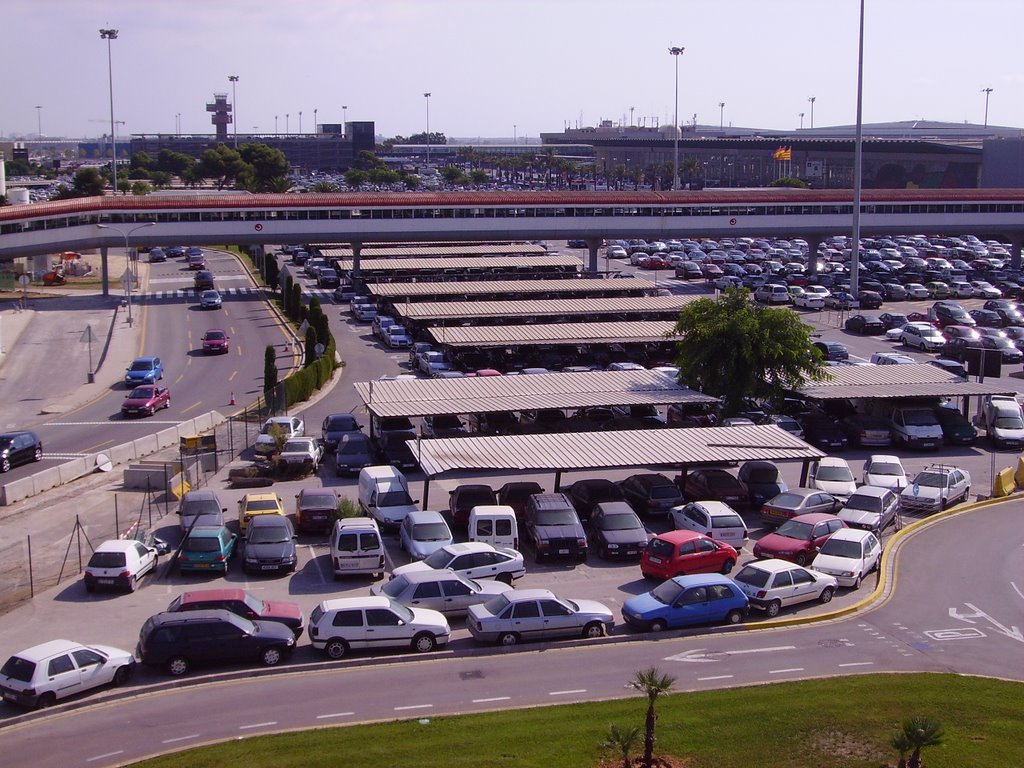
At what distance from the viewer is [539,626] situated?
19.9 m

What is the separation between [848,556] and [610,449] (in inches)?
285

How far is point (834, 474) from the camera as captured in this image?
1218 inches

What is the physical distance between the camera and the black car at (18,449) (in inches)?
1356

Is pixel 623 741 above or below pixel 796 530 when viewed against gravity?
above

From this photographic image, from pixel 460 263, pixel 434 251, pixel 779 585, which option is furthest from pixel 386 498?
pixel 434 251

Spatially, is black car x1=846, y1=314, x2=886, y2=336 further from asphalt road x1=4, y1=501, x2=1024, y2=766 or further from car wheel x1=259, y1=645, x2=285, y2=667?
car wheel x1=259, y1=645, x2=285, y2=667

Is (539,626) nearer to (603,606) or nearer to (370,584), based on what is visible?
(603,606)

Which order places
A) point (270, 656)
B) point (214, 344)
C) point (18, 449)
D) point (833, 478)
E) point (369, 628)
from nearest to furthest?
1. point (270, 656)
2. point (369, 628)
3. point (833, 478)
4. point (18, 449)
5. point (214, 344)

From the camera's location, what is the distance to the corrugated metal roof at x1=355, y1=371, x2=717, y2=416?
33750 mm

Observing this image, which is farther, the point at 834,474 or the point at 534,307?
the point at 534,307

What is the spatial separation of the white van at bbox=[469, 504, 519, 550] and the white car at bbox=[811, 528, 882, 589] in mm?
6508

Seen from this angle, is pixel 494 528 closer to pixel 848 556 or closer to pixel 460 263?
pixel 848 556

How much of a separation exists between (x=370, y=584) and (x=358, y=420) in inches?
662

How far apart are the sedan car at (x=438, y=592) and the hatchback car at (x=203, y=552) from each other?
14.8 feet
